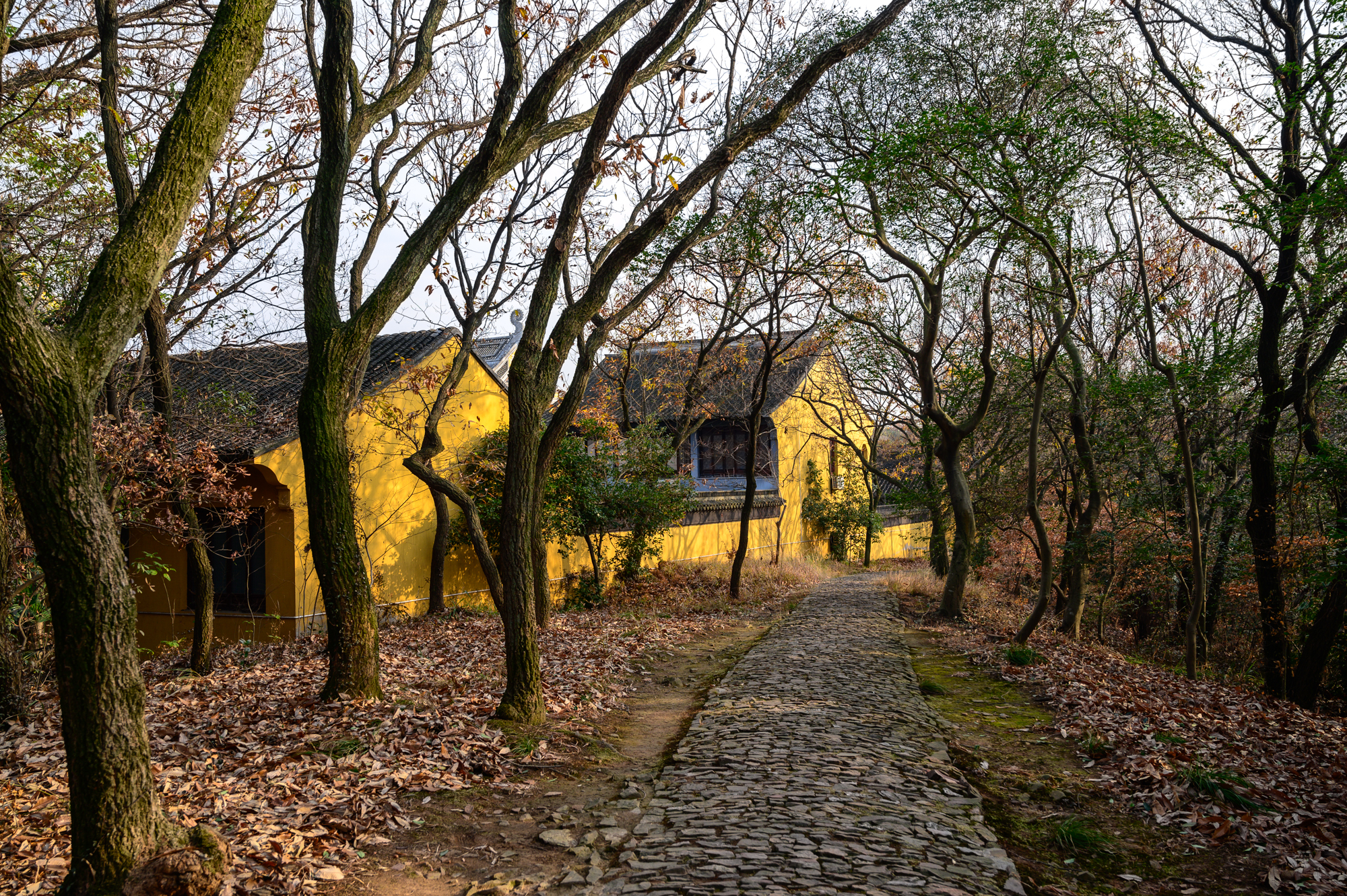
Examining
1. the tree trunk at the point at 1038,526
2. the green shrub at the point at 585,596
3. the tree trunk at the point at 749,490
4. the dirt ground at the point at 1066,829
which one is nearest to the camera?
the dirt ground at the point at 1066,829

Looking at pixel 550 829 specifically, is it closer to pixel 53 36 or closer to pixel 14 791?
pixel 14 791

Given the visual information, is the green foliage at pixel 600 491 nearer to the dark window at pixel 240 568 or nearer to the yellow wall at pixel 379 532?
the yellow wall at pixel 379 532

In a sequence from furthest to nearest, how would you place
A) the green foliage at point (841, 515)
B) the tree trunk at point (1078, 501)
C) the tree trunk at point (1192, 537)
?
the green foliage at point (841, 515), the tree trunk at point (1078, 501), the tree trunk at point (1192, 537)

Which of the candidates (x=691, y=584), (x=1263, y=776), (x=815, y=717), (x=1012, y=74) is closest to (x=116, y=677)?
(x=815, y=717)

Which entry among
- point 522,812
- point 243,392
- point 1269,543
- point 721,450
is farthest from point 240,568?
point 721,450

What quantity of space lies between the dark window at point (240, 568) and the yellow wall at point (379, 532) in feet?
0.93

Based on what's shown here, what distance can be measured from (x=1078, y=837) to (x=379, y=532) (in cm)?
1194

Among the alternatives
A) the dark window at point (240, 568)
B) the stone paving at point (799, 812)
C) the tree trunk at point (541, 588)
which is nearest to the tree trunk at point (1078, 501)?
the stone paving at point (799, 812)

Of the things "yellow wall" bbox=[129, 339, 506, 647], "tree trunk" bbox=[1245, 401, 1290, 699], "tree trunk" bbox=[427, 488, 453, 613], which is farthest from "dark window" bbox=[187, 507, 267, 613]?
"tree trunk" bbox=[1245, 401, 1290, 699]

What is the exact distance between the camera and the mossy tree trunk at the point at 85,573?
3.39 metres

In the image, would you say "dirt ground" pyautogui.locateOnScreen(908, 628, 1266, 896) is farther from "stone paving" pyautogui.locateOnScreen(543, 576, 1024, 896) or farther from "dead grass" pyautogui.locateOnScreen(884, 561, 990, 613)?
"dead grass" pyautogui.locateOnScreen(884, 561, 990, 613)

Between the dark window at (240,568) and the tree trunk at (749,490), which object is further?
the tree trunk at (749,490)

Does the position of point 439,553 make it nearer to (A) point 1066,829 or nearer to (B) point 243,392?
(B) point 243,392

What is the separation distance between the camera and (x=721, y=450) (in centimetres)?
2928
